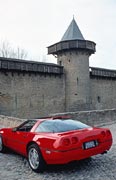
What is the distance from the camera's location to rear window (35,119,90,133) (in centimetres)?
467

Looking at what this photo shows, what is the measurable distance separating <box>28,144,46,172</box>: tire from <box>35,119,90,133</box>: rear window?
0.42 metres

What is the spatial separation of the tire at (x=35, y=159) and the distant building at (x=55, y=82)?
14027 millimetres

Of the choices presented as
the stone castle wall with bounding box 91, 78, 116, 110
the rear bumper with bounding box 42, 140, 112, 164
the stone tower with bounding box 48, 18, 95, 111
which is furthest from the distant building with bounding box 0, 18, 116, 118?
the rear bumper with bounding box 42, 140, 112, 164

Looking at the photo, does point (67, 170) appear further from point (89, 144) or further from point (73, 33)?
point (73, 33)

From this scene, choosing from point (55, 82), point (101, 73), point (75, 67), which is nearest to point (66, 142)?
point (55, 82)

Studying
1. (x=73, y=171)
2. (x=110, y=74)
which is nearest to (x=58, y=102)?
(x=110, y=74)

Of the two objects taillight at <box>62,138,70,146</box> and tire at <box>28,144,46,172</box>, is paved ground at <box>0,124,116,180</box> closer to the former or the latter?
tire at <box>28,144,46,172</box>

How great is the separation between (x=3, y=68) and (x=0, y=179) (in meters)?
15.3

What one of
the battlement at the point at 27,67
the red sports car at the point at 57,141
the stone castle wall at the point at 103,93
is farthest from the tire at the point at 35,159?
the stone castle wall at the point at 103,93

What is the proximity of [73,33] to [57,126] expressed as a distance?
19862 millimetres

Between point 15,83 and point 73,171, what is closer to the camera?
point 73,171

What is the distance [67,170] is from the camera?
450cm

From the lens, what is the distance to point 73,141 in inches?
164

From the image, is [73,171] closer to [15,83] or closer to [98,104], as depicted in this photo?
[15,83]
